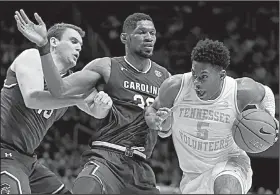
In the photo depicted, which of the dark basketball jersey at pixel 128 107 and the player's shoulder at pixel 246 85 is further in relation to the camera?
the dark basketball jersey at pixel 128 107

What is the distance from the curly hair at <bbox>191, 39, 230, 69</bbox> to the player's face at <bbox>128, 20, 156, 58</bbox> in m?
0.61

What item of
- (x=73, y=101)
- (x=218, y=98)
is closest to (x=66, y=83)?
(x=73, y=101)

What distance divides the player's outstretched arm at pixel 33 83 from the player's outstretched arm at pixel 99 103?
0.28 meters

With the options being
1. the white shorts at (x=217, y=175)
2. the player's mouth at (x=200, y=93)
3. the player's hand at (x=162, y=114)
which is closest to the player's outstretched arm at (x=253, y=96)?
the player's mouth at (x=200, y=93)

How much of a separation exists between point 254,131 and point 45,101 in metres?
1.71

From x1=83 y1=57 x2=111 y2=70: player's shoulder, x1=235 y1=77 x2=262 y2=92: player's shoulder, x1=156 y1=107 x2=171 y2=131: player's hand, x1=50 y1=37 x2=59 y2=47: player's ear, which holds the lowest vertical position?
x1=156 y1=107 x2=171 y2=131: player's hand

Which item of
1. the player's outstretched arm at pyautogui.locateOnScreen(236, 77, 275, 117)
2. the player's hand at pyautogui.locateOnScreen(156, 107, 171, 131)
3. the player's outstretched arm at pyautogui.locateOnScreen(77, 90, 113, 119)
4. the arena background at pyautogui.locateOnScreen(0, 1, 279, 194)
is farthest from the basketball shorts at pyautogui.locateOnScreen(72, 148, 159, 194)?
the arena background at pyautogui.locateOnScreen(0, 1, 279, 194)

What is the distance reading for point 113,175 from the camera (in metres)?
4.68

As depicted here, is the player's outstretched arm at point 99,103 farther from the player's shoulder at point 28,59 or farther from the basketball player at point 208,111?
the player's shoulder at point 28,59

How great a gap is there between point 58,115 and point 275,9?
834 cm

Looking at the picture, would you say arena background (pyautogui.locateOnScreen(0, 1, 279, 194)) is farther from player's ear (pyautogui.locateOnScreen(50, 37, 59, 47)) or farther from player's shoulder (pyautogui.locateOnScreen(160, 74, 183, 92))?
player's shoulder (pyautogui.locateOnScreen(160, 74, 183, 92))

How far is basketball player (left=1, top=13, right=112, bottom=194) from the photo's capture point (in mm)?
4484

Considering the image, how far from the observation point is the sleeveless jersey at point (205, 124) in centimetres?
461

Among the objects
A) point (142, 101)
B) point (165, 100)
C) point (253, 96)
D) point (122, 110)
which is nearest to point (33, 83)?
point (122, 110)
